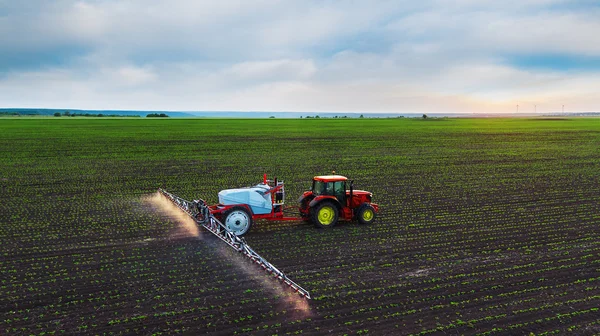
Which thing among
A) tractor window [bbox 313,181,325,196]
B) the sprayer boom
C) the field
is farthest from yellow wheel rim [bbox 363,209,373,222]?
the sprayer boom

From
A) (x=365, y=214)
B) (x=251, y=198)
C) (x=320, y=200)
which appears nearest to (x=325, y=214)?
(x=320, y=200)

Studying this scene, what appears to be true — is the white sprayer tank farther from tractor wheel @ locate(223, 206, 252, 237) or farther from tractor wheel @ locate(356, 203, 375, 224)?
tractor wheel @ locate(356, 203, 375, 224)

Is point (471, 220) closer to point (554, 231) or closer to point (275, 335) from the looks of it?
point (554, 231)

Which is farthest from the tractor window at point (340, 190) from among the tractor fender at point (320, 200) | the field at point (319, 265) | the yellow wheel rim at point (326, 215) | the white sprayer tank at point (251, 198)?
the white sprayer tank at point (251, 198)

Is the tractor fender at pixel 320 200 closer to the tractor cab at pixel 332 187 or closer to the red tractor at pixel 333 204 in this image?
the red tractor at pixel 333 204

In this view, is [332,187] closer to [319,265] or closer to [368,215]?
[368,215]

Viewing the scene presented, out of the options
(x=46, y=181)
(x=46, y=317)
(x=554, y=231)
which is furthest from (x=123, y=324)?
(x=46, y=181)

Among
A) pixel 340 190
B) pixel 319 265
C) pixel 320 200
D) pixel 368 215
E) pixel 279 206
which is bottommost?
pixel 319 265
